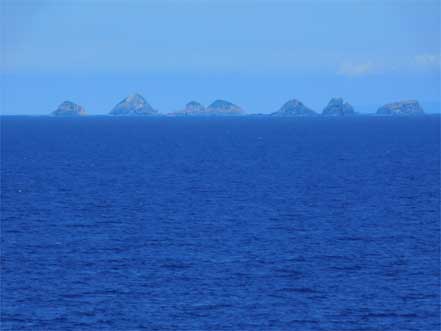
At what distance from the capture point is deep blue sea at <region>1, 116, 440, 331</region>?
3272cm

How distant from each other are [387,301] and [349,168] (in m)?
61.8

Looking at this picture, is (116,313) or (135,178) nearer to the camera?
(116,313)

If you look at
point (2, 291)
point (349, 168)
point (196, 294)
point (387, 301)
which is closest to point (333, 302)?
point (387, 301)

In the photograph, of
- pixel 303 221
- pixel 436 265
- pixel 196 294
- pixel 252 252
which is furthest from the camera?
pixel 303 221

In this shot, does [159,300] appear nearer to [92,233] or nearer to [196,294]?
[196,294]

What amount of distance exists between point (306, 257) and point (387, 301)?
8195mm

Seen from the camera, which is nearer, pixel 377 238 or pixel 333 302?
pixel 333 302

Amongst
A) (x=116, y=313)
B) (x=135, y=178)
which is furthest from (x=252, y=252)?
(x=135, y=178)

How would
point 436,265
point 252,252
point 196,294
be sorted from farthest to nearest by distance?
point 252,252
point 436,265
point 196,294

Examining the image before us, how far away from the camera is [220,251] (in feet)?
144

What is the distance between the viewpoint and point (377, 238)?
156 feet

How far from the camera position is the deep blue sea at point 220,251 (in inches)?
1288

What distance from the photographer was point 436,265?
40625 mm

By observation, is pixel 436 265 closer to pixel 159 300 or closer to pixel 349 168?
pixel 159 300
